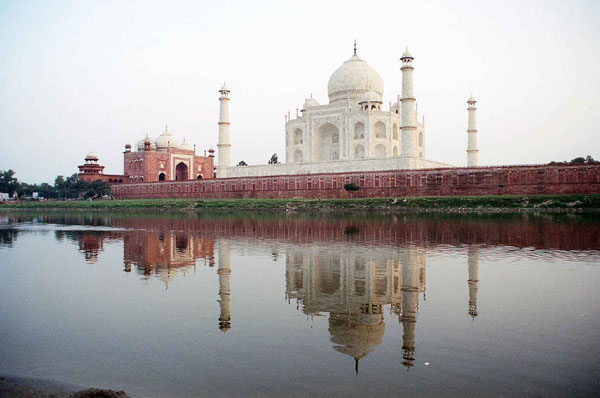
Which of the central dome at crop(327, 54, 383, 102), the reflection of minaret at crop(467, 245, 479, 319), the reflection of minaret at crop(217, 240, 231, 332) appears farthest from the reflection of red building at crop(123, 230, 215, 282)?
the central dome at crop(327, 54, 383, 102)

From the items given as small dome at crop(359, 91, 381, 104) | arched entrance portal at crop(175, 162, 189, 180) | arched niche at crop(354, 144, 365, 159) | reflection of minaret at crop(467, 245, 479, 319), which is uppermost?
small dome at crop(359, 91, 381, 104)

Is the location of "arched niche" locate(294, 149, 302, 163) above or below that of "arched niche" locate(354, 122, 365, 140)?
below

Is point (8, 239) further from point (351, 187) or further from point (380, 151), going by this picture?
point (380, 151)

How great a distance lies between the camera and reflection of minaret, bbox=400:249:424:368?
4.02m

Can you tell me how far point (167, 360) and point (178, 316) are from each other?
1327 millimetres

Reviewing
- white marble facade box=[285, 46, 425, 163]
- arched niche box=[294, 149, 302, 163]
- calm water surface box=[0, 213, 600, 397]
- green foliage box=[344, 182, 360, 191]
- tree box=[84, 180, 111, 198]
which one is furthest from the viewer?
tree box=[84, 180, 111, 198]

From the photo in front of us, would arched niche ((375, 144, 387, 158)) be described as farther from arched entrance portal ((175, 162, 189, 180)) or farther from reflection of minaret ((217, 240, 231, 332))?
reflection of minaret ((217, 240, 231, 332))

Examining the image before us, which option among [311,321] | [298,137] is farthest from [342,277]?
[298,137]

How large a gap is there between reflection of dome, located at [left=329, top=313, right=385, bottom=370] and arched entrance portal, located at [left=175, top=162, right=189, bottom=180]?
46.7 m

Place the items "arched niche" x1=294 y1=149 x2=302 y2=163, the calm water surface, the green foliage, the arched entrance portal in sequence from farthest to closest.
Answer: the arched entrance portal, "arched niche" x1=294 y1=149 x2=302 y2=163, the green foliage, the calm water surface

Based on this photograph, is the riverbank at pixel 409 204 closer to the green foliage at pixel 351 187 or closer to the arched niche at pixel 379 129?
the green foliage at pixel 351 187

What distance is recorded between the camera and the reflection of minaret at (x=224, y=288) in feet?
16.0

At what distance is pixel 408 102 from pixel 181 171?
2788 cm

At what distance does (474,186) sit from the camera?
28672mm
